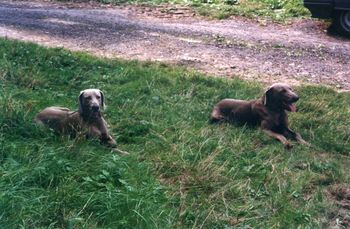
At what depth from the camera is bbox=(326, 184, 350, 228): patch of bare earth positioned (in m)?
5.07

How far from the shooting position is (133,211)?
466cm

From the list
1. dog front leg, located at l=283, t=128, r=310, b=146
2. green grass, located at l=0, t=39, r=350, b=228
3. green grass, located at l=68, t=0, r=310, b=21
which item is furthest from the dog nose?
green grass, located at l=68, t=0, r=310, b=21

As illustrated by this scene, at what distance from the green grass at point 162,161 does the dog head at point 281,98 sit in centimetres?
36

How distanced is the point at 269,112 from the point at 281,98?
0.21 meters

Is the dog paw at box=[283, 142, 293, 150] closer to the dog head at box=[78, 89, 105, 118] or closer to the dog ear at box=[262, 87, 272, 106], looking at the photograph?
the dog ear at box=[262, 87, 272, 106]

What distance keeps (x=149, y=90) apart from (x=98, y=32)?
4435 mm

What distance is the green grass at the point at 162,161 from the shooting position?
15.5 ft

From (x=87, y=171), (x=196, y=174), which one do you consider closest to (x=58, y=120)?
(x=87, y=171)

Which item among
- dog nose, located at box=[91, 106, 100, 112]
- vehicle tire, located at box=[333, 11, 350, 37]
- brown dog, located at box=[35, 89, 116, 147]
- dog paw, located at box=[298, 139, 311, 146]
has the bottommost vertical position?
vehicle tire, located at box=[333, 11, 350, 37]

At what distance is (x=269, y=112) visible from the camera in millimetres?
6988

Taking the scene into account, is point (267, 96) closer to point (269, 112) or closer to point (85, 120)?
point (269, 112)

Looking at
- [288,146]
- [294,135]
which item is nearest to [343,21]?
[294,135]

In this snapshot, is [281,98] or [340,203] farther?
[281,98]

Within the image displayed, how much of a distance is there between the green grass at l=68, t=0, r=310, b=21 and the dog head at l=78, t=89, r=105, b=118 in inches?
332
